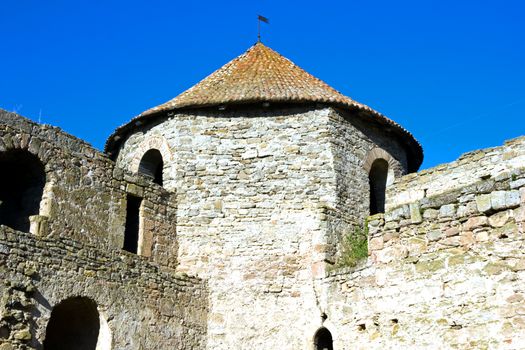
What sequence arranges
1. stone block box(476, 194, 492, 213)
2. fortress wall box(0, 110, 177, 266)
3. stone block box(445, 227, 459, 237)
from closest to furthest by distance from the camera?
stone block box(476, 194, 492, 213) → stone block box(445, 227, 459, 237) → fortress wall box(0, 110, 177, 266)

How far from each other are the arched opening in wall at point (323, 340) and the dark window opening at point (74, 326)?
4177 mm

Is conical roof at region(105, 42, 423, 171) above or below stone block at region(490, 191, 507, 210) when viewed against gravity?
above

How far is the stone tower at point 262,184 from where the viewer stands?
1439 centimetres

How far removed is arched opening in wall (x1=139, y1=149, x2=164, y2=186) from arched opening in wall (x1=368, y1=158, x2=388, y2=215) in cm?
504

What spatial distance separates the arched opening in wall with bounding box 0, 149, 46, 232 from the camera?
13320mm

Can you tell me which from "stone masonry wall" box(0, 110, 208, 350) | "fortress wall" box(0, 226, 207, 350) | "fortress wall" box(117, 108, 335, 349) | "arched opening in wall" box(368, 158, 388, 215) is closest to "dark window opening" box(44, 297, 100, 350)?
"fortress wall" box(0, 226, 207, 350)

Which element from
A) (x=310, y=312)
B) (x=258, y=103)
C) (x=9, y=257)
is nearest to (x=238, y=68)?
(x=258, y=103)

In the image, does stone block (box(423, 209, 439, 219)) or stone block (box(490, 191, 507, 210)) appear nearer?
stone block (box(490, 191, 507, 210))

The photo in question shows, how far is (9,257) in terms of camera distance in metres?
11.4

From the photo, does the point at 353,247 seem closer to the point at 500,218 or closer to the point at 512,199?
the point at 500,218

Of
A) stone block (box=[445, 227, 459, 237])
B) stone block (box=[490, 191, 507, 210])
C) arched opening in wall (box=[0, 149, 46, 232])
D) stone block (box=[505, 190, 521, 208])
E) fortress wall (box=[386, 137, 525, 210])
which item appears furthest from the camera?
fortress wall (box=[386, 137, 525, 210])

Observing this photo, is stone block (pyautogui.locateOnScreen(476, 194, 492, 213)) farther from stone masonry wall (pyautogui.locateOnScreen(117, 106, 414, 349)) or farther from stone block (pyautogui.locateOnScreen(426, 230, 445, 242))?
stone masonry wall (pyautogui.locateOnScreen(117, 106, 414, 349))

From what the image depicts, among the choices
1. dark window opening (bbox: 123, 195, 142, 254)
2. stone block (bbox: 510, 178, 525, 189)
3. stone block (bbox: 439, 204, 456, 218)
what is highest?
dark window opening (bbox: 123, 195, 142, 254)

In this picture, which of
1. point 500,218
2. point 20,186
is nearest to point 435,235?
point 500,218
